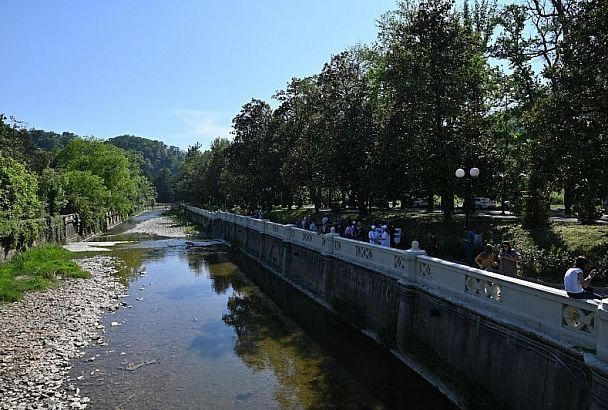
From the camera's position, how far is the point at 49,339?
51.1ft

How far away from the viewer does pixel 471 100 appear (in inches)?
933

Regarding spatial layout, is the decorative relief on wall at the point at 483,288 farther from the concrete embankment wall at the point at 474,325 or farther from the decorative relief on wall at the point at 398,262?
the decorative relief on wall at the point at 398,262

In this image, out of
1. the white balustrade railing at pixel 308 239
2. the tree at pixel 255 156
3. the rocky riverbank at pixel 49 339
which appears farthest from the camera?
the tree at pixel 255 156

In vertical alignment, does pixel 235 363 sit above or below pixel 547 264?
below

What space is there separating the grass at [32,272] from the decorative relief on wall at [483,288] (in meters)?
17.7

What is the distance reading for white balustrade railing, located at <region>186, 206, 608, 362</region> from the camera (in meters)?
7.42

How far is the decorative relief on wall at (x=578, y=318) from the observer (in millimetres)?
7391

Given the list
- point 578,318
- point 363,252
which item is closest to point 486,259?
point 363,252

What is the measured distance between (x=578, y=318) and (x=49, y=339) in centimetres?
1469

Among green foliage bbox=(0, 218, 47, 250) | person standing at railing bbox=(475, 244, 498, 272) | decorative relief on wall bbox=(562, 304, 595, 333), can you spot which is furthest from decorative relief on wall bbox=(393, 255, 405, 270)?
Answer: green foliage bbox=(0, 218, 47, 250)

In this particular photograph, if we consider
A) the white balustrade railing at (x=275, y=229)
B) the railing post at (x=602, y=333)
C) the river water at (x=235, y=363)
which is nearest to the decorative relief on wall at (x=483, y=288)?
the river water at (x=235, y=363)

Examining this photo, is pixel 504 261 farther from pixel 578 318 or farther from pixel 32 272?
pixel 32 272

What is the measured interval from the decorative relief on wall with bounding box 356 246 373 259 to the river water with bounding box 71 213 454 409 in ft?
8.30

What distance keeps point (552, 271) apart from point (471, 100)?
37.2 ft
